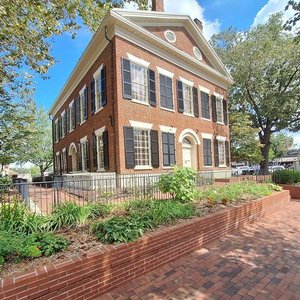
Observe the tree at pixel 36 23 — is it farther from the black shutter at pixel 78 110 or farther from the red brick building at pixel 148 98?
the black shutter at pixel 78 110

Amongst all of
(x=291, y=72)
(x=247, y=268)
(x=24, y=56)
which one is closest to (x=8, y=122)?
(x=24, y=56)

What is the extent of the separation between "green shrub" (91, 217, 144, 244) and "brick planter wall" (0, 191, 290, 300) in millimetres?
146

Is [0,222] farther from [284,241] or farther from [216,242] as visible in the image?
[284,241]

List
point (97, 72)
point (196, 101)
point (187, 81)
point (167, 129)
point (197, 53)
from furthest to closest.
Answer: point (197, 53) → point (196, 101) → point (187, 81) → point (167, 129) → point (97, 72)

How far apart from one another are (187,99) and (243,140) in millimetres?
9396

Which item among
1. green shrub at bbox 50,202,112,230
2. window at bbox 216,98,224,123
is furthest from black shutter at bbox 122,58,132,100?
window at bbox 216,98,224,123

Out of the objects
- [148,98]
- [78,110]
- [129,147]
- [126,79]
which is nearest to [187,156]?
[148,98]

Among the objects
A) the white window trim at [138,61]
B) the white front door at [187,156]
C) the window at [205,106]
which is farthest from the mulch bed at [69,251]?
the window at [205,106]

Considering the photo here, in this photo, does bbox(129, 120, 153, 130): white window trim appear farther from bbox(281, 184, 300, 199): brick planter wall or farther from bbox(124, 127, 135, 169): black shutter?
bbox(281, 184, 300, 199): brick planter wall

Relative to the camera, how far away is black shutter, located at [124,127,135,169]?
37.2 ft

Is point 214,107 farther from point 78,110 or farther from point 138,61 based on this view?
point 78,110

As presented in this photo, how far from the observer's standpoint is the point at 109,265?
3527mm

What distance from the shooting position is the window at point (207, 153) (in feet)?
54.1

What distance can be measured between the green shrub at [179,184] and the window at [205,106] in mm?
10820
